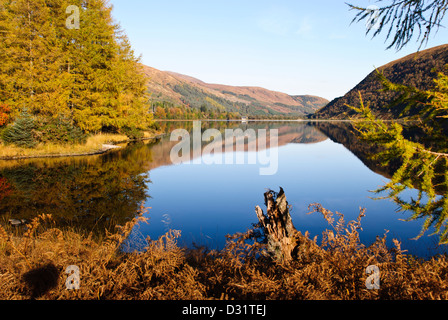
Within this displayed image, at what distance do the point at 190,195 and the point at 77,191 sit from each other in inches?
196

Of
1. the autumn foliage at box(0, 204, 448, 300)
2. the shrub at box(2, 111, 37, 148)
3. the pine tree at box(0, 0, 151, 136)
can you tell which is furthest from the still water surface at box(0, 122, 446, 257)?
the pine tree at box(0, 0, 151, 136)

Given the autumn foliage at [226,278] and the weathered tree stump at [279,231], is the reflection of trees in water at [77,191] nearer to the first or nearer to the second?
the autumn foliage at [226,278]

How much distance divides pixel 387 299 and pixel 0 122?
84.9ft

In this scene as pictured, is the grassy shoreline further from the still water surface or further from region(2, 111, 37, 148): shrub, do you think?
the still water surface

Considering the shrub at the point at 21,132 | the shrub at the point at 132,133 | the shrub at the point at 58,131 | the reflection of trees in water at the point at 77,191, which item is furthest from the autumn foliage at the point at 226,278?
the shrub at the point at 132,133

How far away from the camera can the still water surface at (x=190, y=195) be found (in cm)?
869

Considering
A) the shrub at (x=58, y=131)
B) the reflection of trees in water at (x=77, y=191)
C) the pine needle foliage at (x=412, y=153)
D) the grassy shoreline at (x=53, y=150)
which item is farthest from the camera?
the shrub at (x=58, y=131)

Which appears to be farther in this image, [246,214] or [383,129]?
[246,214]

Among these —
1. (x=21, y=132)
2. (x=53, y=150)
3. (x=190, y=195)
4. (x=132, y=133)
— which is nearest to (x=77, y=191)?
(x=190, y=195)

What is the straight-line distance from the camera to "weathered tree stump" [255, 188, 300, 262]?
473 cm

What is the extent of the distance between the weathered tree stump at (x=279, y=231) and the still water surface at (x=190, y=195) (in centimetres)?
172
